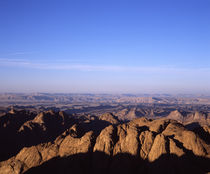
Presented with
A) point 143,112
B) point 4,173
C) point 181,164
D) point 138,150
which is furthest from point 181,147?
point 143,112

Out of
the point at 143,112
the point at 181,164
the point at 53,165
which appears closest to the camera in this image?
the point at 181,164

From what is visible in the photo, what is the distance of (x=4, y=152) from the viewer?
62500 millimetres

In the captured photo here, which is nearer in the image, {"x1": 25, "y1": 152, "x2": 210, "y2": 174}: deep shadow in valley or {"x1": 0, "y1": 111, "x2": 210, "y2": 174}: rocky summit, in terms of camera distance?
{"x1": 25, "y1": 152, "x2": 210, "y2": 174}: deep shadow in valley

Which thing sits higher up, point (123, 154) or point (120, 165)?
point (123, 154)

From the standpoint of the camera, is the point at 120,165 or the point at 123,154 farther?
the point at 123,154

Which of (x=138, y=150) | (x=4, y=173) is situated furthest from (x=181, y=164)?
(x=4, y=173)

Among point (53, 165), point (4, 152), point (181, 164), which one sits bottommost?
point (4, 152)

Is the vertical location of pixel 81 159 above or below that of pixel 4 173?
above

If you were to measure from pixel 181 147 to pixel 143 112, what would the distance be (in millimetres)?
163498

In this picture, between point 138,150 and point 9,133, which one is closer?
point 138,150

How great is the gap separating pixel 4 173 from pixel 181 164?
27.2 metres

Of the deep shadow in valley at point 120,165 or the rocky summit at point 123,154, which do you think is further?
the rocky summit at point 123,154

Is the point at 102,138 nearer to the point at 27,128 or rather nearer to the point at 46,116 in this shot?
the point at 27,128

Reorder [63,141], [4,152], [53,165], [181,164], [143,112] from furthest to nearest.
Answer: [143,112] < [4,152] < [63,141] < [53,165] < [181,164]
